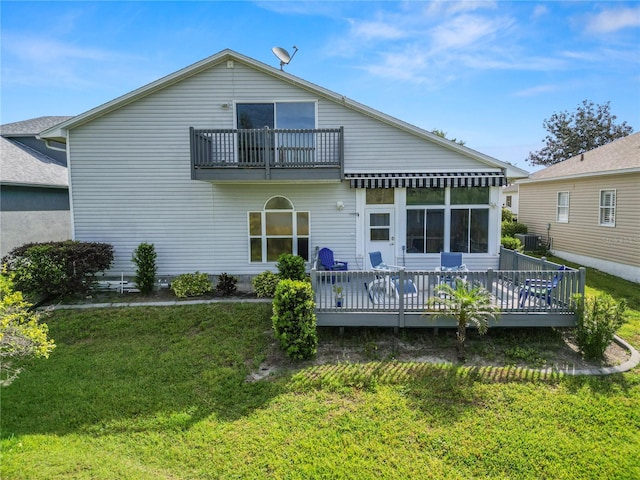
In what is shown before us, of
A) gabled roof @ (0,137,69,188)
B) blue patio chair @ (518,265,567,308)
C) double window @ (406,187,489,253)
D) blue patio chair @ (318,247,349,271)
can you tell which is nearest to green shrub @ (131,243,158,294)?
blue patio chair @ (318,247,349,271)

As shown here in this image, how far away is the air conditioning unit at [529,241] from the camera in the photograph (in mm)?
19375

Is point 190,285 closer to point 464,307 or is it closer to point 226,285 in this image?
point 226,285

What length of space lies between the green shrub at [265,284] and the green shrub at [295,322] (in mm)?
3550

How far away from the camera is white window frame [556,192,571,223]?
17.3m

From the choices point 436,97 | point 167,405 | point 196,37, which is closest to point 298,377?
point 167,405

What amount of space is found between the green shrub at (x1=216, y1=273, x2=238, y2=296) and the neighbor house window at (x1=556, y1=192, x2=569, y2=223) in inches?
629

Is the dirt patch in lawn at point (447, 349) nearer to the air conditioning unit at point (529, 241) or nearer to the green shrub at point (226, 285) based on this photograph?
the green shrub at point (226, 285)

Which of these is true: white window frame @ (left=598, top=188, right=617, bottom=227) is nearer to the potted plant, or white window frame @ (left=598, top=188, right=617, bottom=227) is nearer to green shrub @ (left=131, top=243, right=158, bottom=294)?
the potted plant

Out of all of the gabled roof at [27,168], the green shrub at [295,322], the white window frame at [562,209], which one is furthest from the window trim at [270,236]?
the white window frame at [562,209]

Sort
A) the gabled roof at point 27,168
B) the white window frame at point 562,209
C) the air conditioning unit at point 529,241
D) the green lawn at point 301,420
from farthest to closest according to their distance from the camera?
the air conditioning unit at point 529,241 < the white window frame at point 562,209 < the gabled roof at point 27,168 < the green lawn at point 301,420

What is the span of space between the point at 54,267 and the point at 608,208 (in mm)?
19777

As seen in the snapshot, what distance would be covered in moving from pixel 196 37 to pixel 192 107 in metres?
3.10

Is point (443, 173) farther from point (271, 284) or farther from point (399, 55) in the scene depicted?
point (271, 284)

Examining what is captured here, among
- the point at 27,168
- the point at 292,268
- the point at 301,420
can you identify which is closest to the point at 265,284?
the point at 292,268
